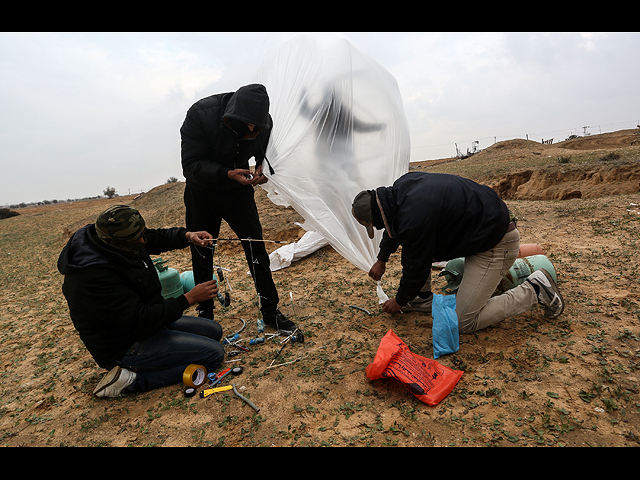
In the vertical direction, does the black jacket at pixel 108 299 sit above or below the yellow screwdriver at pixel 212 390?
above

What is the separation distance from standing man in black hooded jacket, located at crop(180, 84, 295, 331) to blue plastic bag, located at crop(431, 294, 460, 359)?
1.26m

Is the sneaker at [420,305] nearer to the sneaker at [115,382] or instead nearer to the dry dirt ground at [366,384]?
the dry dirt ground at [366,384]

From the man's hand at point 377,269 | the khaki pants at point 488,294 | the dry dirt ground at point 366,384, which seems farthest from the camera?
the man's hand at point 377,269

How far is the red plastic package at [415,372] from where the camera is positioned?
2.10 m

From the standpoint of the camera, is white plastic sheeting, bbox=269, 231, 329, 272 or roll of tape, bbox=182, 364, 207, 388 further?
white plastic sheeting, bbox=269, 231, 329, 272

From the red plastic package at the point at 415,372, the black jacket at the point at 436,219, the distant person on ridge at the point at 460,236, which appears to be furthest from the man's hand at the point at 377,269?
the red plastic package at the point at 415,372

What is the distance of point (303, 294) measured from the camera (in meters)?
4.16

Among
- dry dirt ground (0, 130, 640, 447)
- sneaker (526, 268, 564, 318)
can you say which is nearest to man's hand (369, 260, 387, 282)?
dry dirt ground (0, 130, 640, 447)

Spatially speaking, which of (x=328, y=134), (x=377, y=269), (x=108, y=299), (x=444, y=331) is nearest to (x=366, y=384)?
(x=444, y=331)

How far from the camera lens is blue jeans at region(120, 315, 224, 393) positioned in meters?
2.43

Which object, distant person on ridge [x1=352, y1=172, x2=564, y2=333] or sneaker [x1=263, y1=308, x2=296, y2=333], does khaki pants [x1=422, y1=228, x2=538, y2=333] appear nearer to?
distant person on ridge [x1=352, y1=172, x2=564, y2=333]

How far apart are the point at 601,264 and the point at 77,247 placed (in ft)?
16.3

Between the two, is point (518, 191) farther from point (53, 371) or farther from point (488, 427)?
point (53, 371)

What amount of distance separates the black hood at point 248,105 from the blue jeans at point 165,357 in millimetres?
1708
